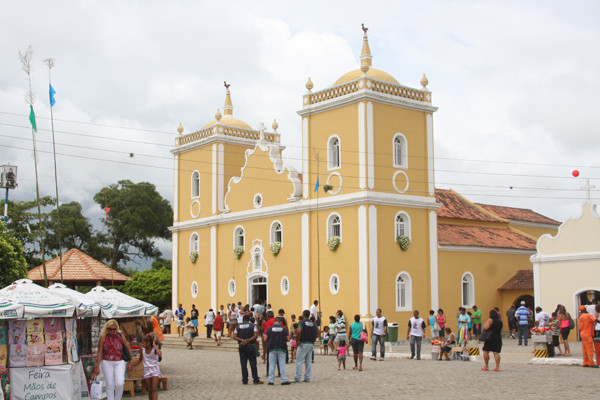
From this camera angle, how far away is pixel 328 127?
107ft

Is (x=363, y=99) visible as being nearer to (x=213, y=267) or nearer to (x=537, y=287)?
(x=537, y=287)

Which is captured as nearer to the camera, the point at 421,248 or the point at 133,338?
the point at 133,338

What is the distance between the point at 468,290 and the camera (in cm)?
3519

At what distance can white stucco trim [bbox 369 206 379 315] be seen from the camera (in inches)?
1183

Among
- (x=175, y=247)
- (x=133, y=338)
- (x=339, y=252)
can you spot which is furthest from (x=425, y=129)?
(x=133, y=338)

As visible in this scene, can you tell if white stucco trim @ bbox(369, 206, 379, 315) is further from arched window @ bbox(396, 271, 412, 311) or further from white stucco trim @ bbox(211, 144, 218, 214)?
white stucco trim @ bbox(211, 144, 218, 214)

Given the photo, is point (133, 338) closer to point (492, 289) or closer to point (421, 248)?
point (421, 248)

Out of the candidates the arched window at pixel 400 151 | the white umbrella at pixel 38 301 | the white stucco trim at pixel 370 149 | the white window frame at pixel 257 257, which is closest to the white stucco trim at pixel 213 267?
the white window frame at pixel 257 257

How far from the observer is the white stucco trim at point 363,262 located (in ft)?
98.6

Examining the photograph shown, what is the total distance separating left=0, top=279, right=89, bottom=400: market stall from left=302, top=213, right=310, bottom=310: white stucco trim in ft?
61.3

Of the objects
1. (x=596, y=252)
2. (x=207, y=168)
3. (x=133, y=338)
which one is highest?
(x=207, y=168)

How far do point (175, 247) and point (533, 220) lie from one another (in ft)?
71.4

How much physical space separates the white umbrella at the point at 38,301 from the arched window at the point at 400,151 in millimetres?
20417

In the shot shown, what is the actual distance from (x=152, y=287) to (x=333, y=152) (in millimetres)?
20084
